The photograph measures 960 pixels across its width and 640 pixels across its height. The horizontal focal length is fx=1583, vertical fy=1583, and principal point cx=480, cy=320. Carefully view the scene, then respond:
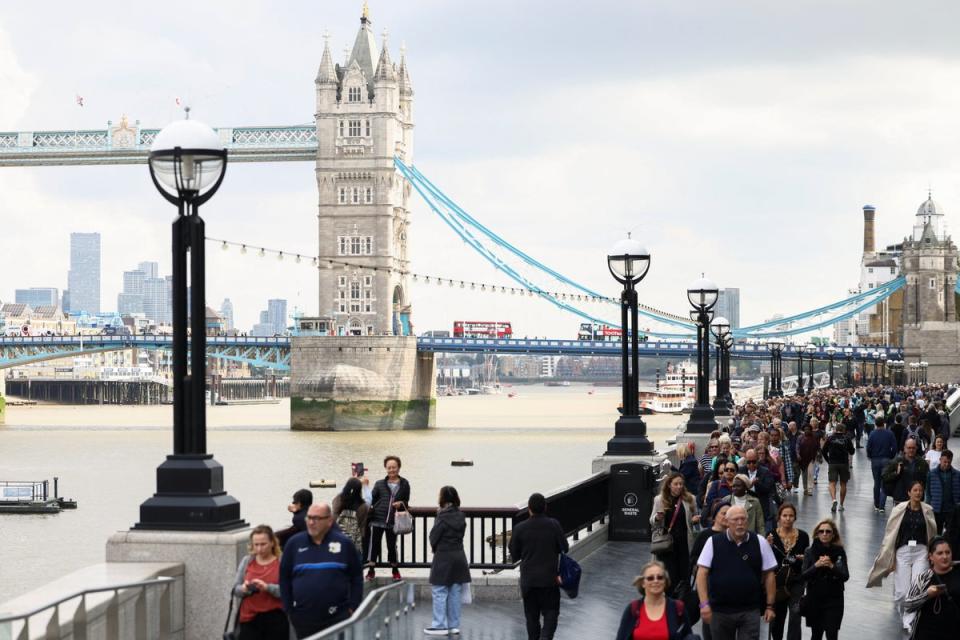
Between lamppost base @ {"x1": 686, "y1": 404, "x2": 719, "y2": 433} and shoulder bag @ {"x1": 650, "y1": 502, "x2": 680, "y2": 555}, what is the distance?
13.9 metres

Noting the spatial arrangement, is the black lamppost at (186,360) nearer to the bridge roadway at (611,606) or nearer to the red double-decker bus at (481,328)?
the bridge roadway at (611,606)

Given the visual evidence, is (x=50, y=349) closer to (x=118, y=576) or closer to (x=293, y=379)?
(x=293, y=379)

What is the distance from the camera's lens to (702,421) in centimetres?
2611

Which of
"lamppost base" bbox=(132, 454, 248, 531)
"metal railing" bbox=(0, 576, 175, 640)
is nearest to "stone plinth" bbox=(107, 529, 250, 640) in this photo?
"lamppost base" bbox=(132, 454, 248, 531)

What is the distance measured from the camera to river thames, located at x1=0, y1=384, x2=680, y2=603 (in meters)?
37.3

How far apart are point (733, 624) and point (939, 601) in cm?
135

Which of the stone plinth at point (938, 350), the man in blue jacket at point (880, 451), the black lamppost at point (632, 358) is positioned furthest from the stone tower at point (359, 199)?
the black lamppost at point (632, 358)

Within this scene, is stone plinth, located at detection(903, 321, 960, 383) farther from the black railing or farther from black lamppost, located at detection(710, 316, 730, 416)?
the black railing

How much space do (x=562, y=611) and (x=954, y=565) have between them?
3.64m

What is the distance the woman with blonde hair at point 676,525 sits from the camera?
1189 centimetres

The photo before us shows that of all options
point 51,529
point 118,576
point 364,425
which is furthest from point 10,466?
point 118,576

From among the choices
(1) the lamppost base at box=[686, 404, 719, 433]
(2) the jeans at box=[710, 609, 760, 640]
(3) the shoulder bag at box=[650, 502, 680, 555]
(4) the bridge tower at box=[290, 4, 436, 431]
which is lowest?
(2) the jeans at box=[710, 609, 760, 640]

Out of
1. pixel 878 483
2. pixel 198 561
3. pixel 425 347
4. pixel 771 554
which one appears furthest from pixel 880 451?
pixel 425 347

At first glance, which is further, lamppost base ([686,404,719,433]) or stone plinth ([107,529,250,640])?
lamppost base ([686,404,719,433])
